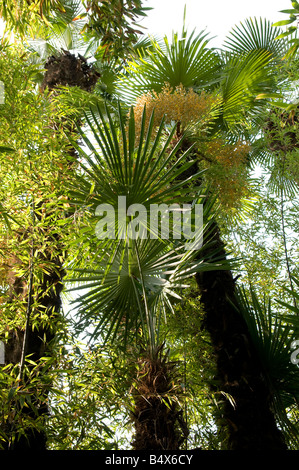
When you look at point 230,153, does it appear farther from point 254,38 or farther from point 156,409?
point 254,38

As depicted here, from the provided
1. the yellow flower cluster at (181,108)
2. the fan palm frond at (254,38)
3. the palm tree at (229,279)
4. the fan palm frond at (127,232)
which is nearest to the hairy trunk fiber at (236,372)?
the palm tree at (229,279)

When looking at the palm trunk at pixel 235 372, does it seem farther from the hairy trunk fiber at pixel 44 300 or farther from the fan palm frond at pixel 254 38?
the fan palm frond at pixel 254 38

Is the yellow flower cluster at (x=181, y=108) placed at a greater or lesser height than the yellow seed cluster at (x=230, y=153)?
greater

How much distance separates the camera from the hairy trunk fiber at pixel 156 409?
2.26 metres

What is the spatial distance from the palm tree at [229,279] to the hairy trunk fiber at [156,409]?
1.58 feet

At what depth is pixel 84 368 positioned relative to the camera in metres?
2.39

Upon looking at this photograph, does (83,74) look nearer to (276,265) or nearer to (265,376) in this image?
(276,265)

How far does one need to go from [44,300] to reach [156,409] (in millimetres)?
1188

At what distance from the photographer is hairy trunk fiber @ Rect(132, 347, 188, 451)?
226 centimetres

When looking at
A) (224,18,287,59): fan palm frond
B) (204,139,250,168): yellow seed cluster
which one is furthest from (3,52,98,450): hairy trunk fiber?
(224,18,287,59): fan palm frond

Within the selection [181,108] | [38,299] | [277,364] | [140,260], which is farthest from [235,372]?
[181,108]

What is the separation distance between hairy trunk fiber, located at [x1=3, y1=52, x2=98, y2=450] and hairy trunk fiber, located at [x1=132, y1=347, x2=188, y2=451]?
52cm
